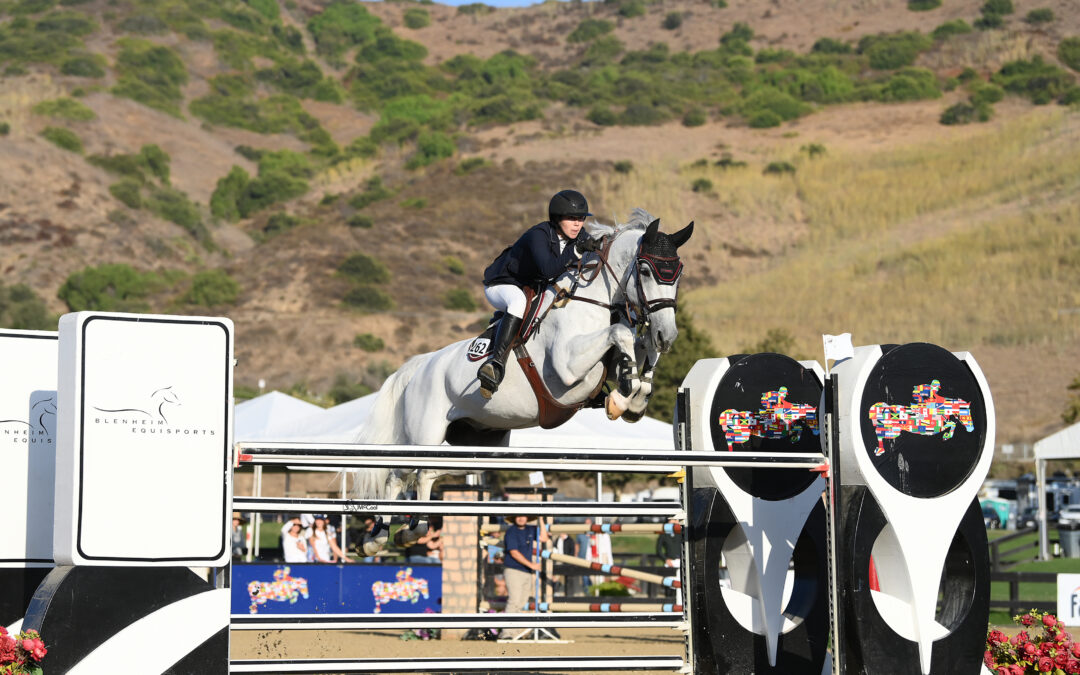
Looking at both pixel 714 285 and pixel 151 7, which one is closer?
pixel 714 285

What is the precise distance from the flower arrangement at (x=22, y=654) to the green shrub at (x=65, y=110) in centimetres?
9344

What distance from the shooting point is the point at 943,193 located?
7575cm

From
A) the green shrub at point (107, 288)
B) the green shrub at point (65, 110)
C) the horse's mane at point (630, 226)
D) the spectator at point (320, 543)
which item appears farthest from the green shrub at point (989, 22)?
the horse's mane at point (630, 226)

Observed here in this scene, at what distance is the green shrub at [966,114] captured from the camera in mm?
89312

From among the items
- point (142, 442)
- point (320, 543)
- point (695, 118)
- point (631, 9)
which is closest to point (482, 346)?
point (142, 442)

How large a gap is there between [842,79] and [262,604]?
3880 inches

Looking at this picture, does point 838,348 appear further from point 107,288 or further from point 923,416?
point 107,288

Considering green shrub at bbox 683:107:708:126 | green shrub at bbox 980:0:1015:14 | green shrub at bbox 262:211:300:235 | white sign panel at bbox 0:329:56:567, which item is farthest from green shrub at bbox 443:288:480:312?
green shrub at bbox 980:0:1015:14

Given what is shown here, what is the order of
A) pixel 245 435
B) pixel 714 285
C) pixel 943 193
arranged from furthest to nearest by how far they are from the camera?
pixel 943 193
pixel 714 285
pixel 245 435

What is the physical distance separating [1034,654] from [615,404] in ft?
7.35

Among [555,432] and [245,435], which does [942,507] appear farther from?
[245,435]

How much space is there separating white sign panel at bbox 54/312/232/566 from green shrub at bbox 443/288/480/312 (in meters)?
62.4

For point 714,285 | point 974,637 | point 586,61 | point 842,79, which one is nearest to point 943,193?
point 714,285

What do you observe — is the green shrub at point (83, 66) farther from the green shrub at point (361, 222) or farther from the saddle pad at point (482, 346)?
the saddle pad at point (482, 346)
